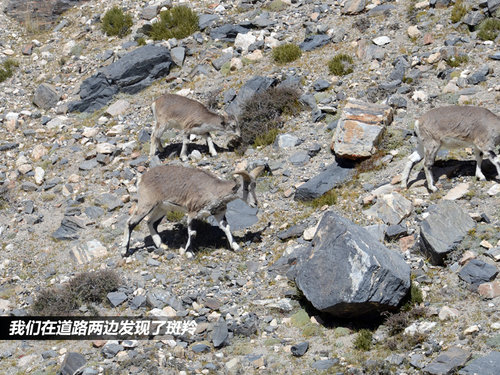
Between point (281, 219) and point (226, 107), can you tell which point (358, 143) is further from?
point (226, 107)

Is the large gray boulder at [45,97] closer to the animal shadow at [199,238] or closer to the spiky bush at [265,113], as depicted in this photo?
the spiky bush at [265,113]

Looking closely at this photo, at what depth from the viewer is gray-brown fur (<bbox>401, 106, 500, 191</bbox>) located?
49.5ft

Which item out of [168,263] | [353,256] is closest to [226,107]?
[168,263]

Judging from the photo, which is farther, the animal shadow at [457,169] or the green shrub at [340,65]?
the green shrub at [340,65]

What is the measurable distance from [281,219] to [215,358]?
5.04 m

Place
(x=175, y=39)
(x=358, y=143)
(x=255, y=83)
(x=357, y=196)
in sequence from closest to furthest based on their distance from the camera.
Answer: (x=357, y=196) < (x=358, y=143) < (x=255, y=83) < (x=175, y=39)

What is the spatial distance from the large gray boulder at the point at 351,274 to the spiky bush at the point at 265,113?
7.14 metres

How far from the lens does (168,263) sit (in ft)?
49.0

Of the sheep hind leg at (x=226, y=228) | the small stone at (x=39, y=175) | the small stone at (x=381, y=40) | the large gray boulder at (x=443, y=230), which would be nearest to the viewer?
the large gray boulder at (x=443, y=230)

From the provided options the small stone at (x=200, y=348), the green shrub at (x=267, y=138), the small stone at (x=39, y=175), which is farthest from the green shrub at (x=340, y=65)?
the small stone at (x=200, y=348)

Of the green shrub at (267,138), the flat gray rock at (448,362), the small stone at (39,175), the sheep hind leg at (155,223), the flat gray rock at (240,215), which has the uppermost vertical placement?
the flat gray rock at (448,362)

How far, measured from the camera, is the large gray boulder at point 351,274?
11.6 metres

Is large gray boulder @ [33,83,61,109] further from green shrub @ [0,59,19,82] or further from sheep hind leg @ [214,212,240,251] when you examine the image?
sheep hind leg @ [214,212,240,251]

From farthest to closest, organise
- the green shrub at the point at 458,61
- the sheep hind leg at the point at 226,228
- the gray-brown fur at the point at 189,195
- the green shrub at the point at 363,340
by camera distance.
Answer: the green shrub at the point at 458,61 < the gray-brown fur at the point at 189,195 < the sheep hind leg at the point at 226,228 < the green shrub at the point at 363,340
